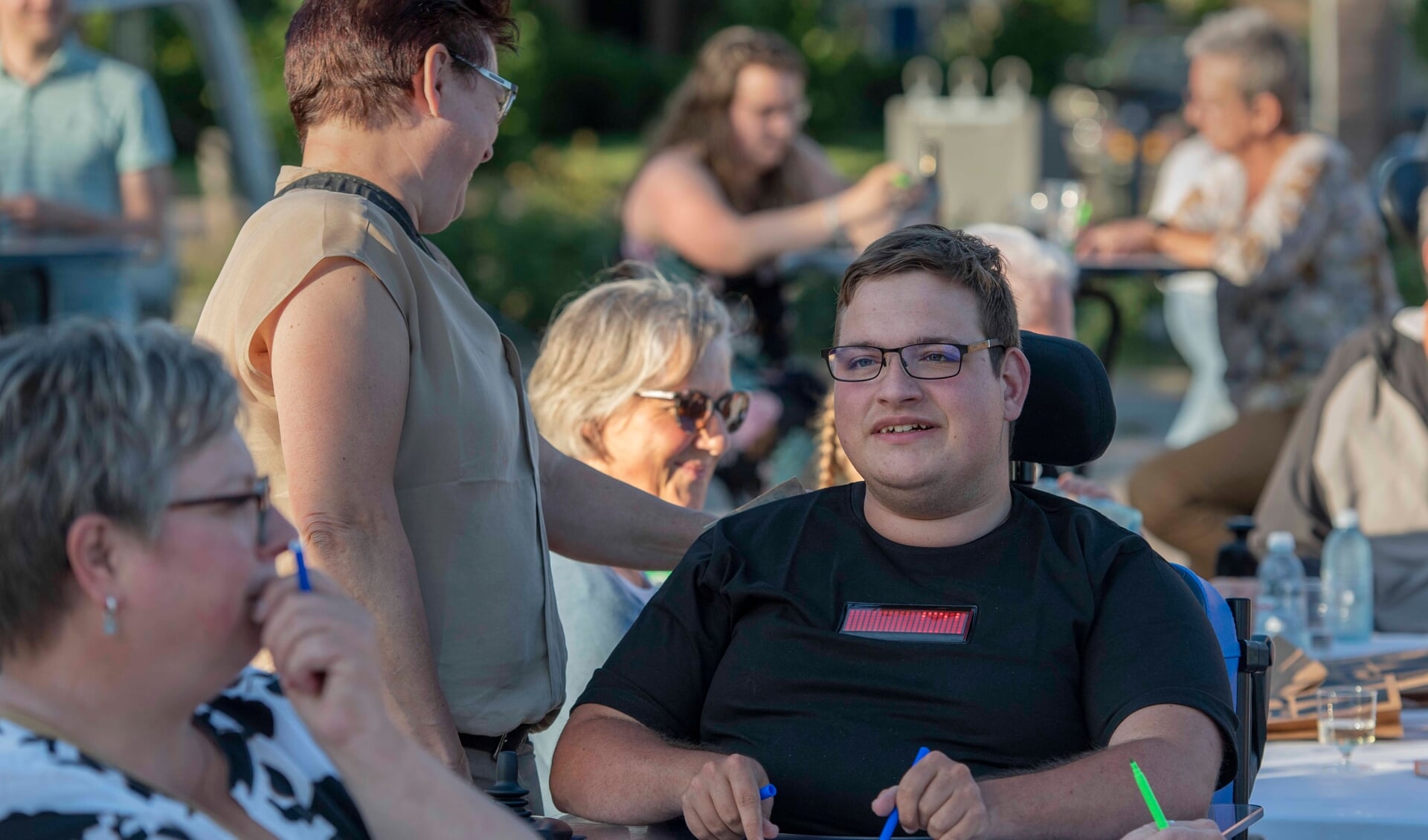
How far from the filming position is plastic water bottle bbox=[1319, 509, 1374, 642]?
436 cm

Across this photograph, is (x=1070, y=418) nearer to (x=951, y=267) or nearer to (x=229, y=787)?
(x=951, y=267)

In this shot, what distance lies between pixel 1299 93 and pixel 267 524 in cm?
554

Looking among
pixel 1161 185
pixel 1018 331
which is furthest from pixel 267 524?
pixel 1161 185

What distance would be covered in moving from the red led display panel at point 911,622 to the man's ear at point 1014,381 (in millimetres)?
376

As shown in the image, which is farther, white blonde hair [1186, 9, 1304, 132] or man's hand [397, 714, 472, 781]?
white blonde hair [1186, 9, 1304, 132]

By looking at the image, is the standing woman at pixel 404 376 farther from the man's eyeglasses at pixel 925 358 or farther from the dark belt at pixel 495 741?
the man's eyeglasses at pixel 925 358

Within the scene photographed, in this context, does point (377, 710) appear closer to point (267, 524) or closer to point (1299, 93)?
point (267, 524)

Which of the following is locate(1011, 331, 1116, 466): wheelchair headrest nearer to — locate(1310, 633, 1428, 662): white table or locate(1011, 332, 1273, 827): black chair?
locate(1011, 332, 1273, 827): black chair

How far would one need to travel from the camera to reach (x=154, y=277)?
30.1ft

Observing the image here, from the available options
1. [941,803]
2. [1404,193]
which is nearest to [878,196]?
[1404,193]

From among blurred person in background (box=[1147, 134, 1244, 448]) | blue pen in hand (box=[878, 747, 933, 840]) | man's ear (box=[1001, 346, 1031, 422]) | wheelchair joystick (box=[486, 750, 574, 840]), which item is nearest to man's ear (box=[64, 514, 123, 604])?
wheelchair joystick (box=[486, 750, 574, 840])

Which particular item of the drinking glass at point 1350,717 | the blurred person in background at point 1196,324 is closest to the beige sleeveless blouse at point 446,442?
the drinking glass at point 1350,717

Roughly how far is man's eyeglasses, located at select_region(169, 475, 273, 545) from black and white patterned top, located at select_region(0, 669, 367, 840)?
0.26m

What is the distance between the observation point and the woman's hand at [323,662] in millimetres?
1757
